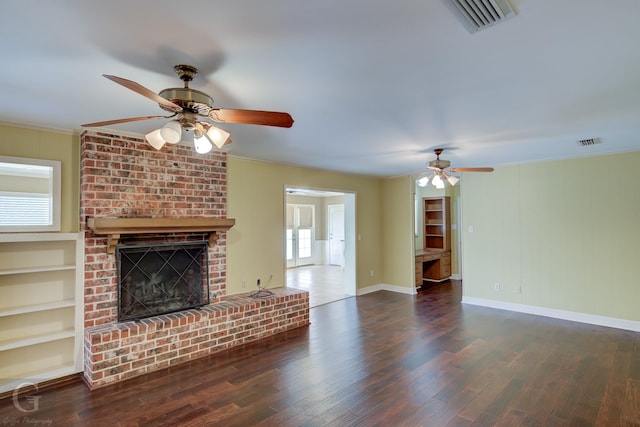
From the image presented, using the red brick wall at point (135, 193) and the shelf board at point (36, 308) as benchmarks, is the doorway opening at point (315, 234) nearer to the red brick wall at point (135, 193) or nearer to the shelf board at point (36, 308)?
the red brick wall at point (135, 193)

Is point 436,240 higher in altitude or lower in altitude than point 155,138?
lower

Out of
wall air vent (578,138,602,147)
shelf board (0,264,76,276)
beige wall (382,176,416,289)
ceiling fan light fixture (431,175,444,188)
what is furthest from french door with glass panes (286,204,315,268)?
wall air vent (578,138,602,147)

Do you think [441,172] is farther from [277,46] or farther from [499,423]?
[277,46]

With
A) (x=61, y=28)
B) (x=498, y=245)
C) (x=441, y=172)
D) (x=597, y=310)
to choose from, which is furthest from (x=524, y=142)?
(x=61, y=28)

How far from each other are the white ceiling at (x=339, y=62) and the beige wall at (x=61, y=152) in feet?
0.41

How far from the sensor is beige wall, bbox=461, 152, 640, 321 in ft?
14.6

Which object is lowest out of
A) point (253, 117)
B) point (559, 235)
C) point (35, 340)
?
point (35, 340)

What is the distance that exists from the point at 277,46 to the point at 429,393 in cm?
282

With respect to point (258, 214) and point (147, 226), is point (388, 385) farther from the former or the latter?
point (258, 214)

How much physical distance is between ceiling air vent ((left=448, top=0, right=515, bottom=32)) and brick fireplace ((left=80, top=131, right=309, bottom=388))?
10.4 feet

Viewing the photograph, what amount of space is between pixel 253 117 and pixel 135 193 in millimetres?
2227

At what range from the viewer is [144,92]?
1.69m

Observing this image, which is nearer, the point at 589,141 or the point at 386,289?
the point at 589,141

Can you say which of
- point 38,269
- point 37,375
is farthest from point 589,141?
point 37,375
